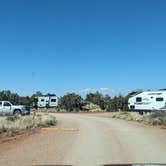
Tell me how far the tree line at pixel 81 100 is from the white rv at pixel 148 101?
1703cm

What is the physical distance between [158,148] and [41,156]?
510 centimetres

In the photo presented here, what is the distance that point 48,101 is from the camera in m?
73.0

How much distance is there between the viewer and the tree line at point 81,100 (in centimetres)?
6994

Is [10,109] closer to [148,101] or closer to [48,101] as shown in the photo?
[148,101]

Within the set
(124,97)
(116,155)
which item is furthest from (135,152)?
(124,97)

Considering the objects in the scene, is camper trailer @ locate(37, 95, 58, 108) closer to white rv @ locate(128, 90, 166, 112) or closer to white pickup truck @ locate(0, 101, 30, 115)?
white rv @ locate(128, 90, 166, 112)

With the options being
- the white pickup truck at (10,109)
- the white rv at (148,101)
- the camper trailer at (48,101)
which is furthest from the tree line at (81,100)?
the white pickup truck at (10,109)

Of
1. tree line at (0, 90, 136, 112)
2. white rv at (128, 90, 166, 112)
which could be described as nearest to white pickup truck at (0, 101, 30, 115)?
white rv at (128, 90, 166, 112)

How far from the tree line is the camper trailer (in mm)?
1325

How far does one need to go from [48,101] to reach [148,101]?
2850 centimetres

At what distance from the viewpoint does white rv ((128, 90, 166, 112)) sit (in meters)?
46.7

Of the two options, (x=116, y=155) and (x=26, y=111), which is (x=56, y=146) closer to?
(x=116, y=155)

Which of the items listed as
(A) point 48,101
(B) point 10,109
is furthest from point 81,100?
(B) point 10,109

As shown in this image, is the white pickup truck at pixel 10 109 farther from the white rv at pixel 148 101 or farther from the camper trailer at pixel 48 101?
the camper trailer at pixel 48 101
